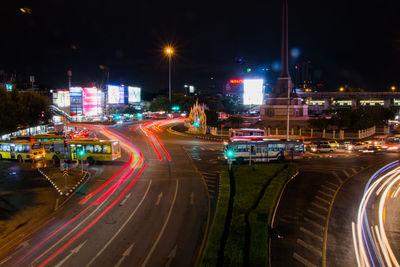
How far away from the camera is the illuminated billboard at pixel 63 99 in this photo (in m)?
95.8

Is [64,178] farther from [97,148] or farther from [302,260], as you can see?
[302,260]

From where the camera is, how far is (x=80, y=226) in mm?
15805

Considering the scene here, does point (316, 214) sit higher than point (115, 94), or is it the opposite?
point (115, 94)

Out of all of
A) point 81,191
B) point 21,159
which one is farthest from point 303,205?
point 21,159

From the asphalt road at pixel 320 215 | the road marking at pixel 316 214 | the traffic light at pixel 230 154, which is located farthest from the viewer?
the traffic light at pixel 230 154

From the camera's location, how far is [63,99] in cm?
9662

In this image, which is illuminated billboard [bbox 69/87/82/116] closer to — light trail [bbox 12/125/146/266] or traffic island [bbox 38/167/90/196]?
light trail [bbox 12/125/146/266]

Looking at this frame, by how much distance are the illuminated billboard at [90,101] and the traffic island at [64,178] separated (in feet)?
221

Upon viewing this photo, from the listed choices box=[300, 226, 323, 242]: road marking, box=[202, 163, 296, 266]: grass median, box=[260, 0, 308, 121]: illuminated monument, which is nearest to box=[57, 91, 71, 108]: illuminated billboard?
box=[260, 0, 308, 121]: illuminated monument

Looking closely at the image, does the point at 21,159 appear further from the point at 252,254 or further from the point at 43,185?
the point at 252,254

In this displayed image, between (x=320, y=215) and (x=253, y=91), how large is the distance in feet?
218

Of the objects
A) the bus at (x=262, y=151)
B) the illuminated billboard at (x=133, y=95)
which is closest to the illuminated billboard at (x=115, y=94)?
the illuminated billboard at (x=133, y=95)

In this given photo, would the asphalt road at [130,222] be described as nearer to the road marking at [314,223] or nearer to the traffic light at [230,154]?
the traffic light at [230,154]

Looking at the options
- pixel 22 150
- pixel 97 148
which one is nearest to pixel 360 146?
pixel 97 148
